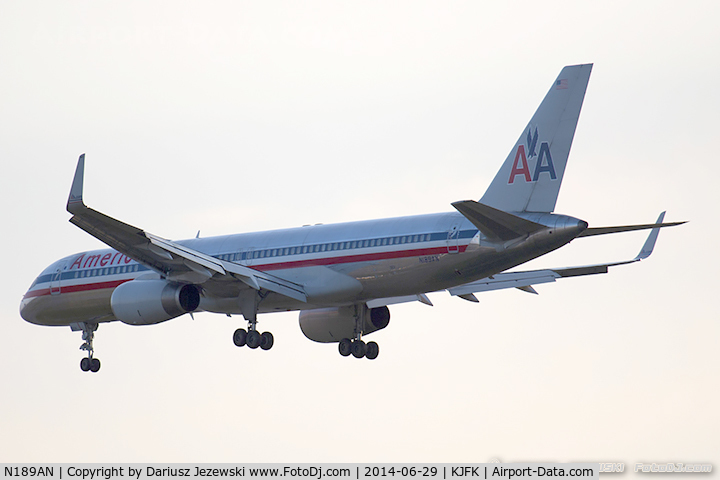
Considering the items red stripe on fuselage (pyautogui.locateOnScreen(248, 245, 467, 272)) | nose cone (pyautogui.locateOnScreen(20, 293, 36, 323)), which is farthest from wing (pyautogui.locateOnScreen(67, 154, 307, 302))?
nose cone (pyautogui.locateOnScreen(20, 293, 36, 323))

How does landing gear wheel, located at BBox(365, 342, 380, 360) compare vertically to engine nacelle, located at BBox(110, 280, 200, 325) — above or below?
below

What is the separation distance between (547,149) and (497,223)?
3.07 m

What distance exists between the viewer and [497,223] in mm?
34719

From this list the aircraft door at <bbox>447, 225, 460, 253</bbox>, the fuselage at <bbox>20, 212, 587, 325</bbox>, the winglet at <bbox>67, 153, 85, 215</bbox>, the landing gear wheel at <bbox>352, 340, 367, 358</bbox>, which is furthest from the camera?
the landing gear wheel at <bbox>352, 340, 367, 358</bbox>

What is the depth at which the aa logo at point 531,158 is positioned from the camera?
36156mm

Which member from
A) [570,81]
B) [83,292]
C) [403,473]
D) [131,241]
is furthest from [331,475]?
[83,292]

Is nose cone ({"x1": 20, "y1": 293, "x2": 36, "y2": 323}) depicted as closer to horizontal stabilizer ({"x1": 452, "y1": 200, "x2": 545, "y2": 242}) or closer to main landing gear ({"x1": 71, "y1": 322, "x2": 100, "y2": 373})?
main landing gear ({"x1": 71, "y1": 322, "x2": 100, "y2": 373})

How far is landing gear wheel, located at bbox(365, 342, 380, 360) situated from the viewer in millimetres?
44250

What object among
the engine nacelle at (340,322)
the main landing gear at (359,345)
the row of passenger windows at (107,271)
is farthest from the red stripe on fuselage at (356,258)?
the row of passenger windows at (107,271)

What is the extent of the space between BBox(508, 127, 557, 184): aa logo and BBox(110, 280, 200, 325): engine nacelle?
36.7 feet

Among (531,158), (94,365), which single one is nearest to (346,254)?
(531,158)

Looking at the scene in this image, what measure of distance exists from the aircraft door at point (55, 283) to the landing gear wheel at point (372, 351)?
11.6m

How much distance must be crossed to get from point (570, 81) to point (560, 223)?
4271 mm

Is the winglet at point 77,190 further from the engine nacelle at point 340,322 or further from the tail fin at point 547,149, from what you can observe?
the tail fin at point 547,149
